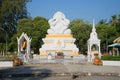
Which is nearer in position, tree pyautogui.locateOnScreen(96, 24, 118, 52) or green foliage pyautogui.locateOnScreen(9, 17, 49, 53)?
green foliage pyautogui.locateOnScreen(9, 17, 49, 53)

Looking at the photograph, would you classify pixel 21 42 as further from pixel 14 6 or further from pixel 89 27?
pixel 89 27

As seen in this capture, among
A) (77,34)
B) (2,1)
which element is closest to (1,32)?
(2,1)

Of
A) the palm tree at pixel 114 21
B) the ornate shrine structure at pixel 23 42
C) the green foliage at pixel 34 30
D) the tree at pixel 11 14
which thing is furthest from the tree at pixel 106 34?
the ornate shrine structure at pixel 23 42

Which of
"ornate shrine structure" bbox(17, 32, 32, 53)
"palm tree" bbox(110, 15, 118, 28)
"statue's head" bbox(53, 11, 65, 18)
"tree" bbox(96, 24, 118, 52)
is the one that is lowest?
"ornate shrine structure" bbox(17, 32, 32, 53)

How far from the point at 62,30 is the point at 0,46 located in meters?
23.4

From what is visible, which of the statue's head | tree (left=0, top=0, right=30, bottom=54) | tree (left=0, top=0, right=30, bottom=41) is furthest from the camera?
the statue's head

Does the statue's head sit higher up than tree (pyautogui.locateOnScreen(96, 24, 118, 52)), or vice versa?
the statue's head

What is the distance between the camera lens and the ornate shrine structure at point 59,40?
4719 centimetres

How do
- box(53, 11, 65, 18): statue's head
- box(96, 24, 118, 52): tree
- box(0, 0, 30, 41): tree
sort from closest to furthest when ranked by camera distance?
box(0, 0, 30, 41): tree → box(53, 11, 65, 18): statue's head → box(96, 24, 118, 52): tree

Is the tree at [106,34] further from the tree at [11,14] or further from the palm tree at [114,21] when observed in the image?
the tree at [11,14]

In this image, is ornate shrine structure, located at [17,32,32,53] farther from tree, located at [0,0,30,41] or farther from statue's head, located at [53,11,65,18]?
statue's head, located at [53,11,65,18]

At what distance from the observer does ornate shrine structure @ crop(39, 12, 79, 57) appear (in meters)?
47.2

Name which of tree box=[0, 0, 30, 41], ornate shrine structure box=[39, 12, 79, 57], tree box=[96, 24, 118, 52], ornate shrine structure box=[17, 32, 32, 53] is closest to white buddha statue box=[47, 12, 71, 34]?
ornate shrine structure box=[39, 12, 79, 57]

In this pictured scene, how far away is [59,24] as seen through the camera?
51.6 m
